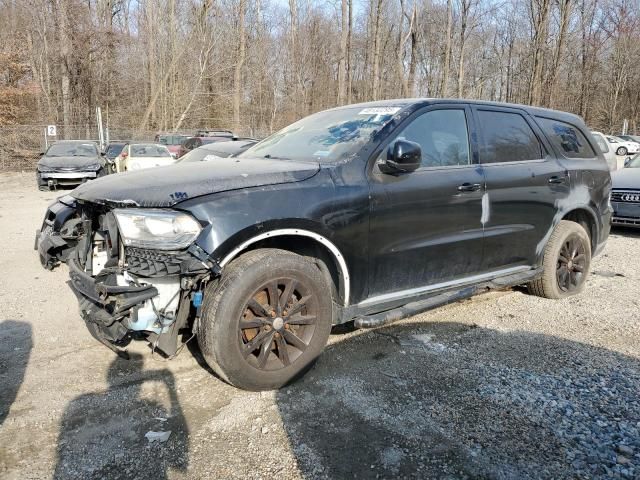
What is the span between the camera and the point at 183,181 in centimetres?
303

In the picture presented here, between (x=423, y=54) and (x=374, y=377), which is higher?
(x=423, y=54)

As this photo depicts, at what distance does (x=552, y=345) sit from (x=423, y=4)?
4440cm

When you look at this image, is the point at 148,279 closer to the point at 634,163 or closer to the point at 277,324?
the point at 277,324

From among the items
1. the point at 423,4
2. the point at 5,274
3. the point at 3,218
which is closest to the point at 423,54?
the point at 423,4

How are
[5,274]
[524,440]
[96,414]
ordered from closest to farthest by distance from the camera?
[524,440] < [96,414] < [5,274]

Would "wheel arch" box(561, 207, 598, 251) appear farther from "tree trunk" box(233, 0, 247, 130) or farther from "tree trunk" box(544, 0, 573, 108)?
"tree trunk" box(544, 0, 573, 108)

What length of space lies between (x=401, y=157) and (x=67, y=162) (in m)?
13.2

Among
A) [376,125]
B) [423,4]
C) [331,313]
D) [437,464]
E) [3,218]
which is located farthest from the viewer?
[423,4]

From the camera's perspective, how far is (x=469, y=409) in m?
2.95

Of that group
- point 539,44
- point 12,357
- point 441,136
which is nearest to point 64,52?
point 12,357

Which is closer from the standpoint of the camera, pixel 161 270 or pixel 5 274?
pixel 161 270

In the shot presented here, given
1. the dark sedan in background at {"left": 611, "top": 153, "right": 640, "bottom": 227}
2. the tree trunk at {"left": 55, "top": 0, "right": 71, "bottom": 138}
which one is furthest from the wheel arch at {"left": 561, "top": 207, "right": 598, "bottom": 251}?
the tree trunk at {"left": 55, "top": 0, "right": 71, "bottom": 138}

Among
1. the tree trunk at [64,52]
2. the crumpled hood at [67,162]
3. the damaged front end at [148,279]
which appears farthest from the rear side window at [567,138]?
the tree trunk at [64,52]

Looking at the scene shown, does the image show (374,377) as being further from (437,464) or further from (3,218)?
(3,218)
